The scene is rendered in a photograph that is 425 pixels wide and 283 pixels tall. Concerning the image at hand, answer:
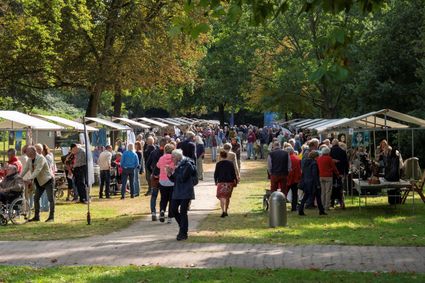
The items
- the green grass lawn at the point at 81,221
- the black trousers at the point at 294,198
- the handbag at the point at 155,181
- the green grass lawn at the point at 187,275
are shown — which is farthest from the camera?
the black trousers at the point at 294,198

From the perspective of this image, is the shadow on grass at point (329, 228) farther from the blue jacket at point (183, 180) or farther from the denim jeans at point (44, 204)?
the denim jeans at point (44, 204)

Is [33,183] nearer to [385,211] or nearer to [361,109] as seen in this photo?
[385,211]

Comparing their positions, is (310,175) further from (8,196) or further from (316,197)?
(8,196)

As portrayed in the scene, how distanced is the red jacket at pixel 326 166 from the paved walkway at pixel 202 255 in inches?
219

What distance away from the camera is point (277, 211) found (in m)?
14.8

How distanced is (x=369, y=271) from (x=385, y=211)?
8346 mm

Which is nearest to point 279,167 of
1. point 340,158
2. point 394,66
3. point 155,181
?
point 340,158

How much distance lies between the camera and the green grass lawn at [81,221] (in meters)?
14.3

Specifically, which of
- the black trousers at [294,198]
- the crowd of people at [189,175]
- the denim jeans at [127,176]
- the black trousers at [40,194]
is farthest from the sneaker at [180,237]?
the denim jeans at [127,176]

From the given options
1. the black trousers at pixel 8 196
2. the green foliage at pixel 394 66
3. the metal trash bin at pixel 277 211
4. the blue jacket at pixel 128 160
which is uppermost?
the green foliage at pixel 394 66

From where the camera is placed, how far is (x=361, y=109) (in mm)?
36312

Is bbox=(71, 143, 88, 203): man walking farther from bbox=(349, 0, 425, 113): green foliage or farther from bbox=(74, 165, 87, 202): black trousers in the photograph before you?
bbox=(349, 0, 425, 113): green foliage

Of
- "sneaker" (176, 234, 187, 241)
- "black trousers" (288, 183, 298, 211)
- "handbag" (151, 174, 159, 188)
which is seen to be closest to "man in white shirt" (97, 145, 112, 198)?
"handbag" (151, 174, 159, 188)

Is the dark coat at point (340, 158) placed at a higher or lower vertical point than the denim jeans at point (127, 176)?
higher
